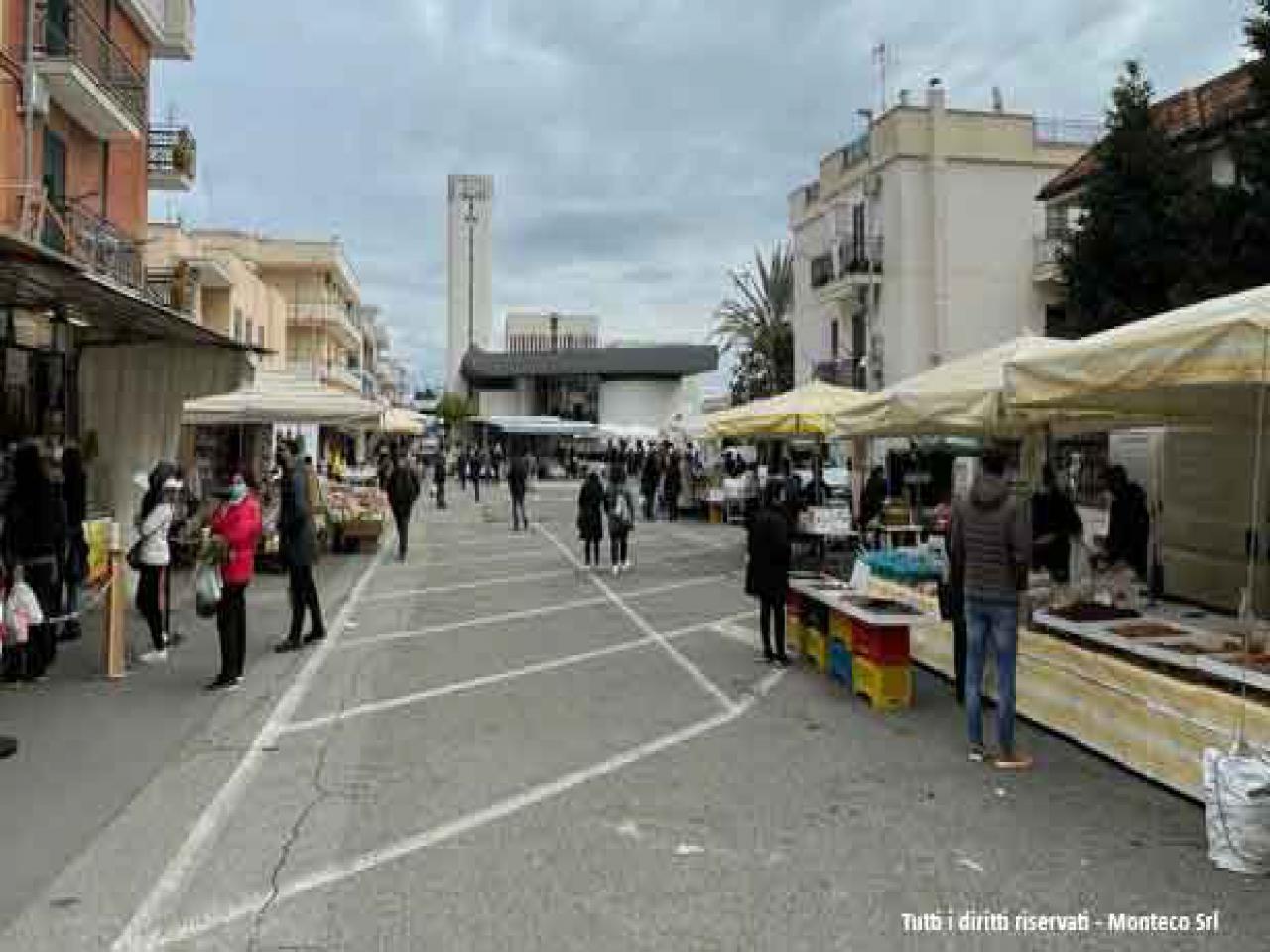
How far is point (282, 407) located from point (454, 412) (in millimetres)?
62753

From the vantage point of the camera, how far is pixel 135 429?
42.2 feet

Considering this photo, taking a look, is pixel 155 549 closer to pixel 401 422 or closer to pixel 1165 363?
pixel 1165 363

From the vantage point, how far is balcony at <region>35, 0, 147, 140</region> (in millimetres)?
16703

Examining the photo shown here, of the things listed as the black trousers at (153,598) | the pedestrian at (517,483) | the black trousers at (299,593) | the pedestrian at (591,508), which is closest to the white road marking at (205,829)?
the black trousers at (299,593)

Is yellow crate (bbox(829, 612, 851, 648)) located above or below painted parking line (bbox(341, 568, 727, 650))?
above

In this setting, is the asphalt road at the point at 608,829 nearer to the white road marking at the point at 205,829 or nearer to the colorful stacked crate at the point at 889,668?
the white road marking at the point at 205,829

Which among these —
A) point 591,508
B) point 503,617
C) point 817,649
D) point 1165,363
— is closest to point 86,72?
point 591,508

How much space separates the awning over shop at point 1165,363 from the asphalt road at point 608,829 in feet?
7.67

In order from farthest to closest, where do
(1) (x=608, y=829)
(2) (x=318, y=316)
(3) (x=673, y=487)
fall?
(2) (x=318, y=316)
(3) (x=673, y=487)
(1) (x=608, y=829)

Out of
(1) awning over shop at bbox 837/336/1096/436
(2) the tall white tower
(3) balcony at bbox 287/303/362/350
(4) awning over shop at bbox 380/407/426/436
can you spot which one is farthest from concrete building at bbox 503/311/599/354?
(1) awning over shop at bbox 837/336/1096/436

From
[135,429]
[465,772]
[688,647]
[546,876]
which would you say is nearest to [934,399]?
[688,647]

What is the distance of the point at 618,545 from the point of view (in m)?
17.8

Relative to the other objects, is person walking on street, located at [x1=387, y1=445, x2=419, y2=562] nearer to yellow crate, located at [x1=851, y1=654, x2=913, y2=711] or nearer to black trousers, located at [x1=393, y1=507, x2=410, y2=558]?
black trousers, located at [x1=393, y1=507, x2=410, y2=558]

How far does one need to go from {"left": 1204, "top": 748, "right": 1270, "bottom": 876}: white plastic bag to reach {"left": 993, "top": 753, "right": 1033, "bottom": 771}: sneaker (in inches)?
60.0
